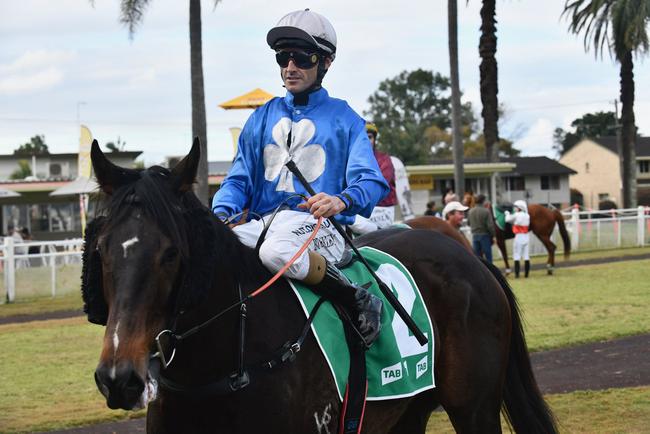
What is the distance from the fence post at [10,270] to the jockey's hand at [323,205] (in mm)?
15309

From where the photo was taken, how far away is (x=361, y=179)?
12.9 feet

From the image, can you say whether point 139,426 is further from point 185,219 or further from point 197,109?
point 197,109

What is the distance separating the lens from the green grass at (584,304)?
11305 millimetres

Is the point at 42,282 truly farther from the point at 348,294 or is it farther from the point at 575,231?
the point at 575,231

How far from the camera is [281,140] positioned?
160 inches

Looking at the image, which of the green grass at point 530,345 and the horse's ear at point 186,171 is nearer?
the horse's ear at point 186,171

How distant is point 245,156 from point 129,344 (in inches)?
59.9

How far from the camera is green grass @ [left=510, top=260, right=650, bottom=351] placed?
11305 mm

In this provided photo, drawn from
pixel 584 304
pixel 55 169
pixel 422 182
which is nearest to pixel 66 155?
pixel 55 169

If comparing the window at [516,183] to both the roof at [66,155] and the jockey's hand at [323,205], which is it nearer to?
the roof at [66,155]

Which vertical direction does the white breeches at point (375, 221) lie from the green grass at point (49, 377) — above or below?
above

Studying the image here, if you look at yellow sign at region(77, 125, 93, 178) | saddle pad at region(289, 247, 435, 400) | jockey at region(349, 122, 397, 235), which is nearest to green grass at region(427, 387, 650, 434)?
jockey at region(349, 122, 397, 235)

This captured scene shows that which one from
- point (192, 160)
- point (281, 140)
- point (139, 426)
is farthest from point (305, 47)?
point (139, 426)

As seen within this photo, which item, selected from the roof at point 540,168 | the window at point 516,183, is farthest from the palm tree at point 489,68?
the window at point 516,183
